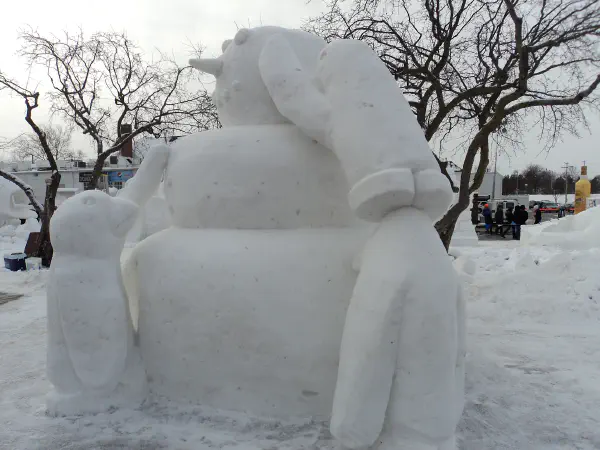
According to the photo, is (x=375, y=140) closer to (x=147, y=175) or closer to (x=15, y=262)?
(x=147, y=175)

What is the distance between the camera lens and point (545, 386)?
347 centimetres

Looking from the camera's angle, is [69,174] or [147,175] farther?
[69,174]

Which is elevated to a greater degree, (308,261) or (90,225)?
(90,225)

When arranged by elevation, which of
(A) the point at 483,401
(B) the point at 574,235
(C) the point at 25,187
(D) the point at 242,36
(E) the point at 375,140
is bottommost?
(A) the point at 483,401

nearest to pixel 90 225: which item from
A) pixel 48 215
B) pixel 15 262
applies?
pixel 15 262

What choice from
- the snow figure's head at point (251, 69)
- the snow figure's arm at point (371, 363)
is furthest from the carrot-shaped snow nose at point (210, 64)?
the snow figure's arm at point (371, 363)

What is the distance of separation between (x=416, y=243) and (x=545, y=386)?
6.71ft

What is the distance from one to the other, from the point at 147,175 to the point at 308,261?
130cm

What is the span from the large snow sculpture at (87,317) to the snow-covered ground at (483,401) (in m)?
0.14

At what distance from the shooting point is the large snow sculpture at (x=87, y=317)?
2.76 metres

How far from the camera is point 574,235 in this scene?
978cm

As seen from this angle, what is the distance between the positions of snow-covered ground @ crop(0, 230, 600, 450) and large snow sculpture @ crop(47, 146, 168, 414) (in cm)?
14

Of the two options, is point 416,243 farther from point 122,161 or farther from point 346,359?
point 122,161

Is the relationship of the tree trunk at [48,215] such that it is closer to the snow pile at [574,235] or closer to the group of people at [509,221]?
the snow pile at [574,235]
